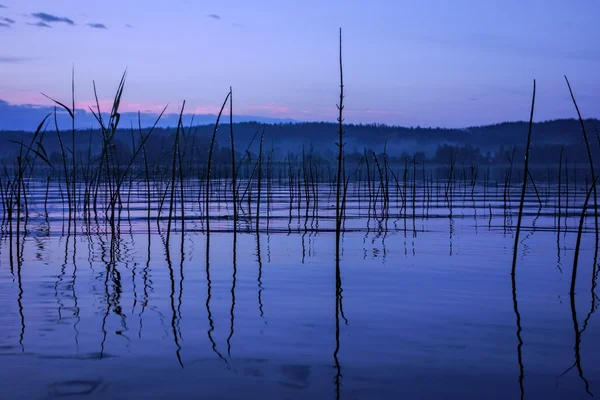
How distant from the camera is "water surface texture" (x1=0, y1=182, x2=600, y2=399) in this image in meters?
2.81

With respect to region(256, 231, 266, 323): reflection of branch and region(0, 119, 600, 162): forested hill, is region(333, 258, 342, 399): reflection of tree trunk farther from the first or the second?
region(0, 119, 600, 162): forested hill

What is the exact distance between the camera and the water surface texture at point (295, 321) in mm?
2814

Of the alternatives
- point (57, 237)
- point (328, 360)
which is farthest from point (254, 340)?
point (57, 237)

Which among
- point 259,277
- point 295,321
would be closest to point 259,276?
point 259,277

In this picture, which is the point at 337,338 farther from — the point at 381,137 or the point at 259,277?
the point at 381,137

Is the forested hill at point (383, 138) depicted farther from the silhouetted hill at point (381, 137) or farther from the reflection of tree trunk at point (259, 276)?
the reflection of tree trunk at point (259, 276)

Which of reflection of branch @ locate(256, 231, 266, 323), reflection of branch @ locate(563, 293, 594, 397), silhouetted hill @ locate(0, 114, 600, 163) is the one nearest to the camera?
reflection of branch @ locate(563, 293, 594, 397)

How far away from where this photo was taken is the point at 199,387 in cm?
276

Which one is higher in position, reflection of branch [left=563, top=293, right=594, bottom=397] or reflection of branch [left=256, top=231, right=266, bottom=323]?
reflection of branch [left=563, top=293, right=594, bottom=397]

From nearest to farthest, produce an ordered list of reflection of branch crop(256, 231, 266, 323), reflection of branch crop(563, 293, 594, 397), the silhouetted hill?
reflection of branch crop(563, 293, 594, 397)
reflection of branch crop(256, 231, 266, 323)
the silhouetted hill

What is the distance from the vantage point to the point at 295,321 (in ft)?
12.7

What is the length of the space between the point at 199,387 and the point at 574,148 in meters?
77.8

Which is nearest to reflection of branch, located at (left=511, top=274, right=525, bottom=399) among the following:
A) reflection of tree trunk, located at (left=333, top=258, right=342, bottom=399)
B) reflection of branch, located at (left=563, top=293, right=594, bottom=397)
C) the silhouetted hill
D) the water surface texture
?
the water surface texture

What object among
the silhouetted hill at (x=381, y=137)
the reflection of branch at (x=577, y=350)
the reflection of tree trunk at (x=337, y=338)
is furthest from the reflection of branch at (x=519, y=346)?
the silhouetted hill at (x=381, y=137)
